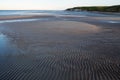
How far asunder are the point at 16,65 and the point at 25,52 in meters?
1.74

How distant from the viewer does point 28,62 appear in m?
6.14

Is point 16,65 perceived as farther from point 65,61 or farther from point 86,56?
point 86,56

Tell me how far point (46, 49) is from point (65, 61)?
6.76 ft

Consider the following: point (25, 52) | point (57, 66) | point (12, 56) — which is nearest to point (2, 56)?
point (12, 56)

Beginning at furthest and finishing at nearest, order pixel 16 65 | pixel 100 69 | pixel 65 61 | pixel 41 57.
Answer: pixel 41 57 → pixel 65 61 → pixel 16 65 → pixel 100 69

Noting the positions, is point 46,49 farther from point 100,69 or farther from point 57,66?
point 100,69

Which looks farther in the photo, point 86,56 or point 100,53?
point 100,53

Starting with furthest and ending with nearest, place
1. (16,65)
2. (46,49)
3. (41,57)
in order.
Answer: (46,49) → (41,57) → (16,65)

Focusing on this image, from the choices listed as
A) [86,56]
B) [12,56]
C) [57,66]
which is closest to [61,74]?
[57,66]

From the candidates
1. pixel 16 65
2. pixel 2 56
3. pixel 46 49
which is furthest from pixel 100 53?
pixel 2 56

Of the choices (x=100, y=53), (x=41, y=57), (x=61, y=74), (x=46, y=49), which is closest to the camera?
(x=61, y=74)

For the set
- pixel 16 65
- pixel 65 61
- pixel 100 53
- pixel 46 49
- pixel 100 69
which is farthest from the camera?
pixel 46 49

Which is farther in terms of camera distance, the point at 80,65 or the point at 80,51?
the point at 80,51

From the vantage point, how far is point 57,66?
572 centimetres
